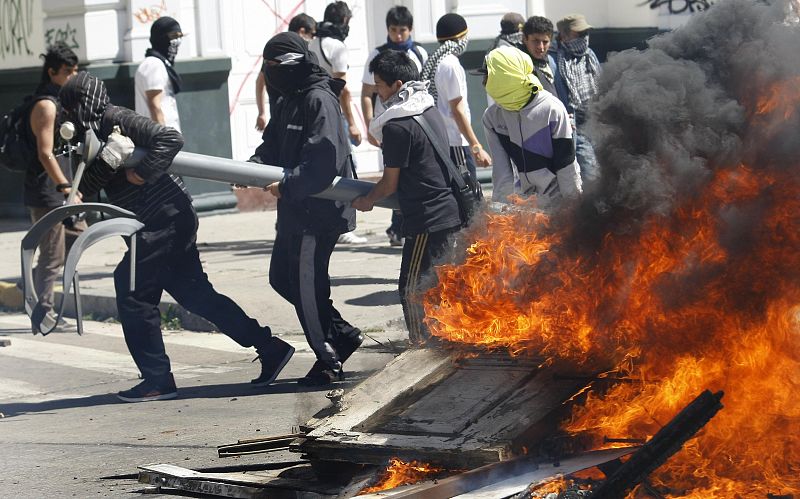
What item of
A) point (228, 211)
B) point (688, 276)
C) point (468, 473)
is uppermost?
point (688, 276)

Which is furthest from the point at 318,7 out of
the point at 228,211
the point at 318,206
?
the point at 318,206

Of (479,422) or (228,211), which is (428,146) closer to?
(479,422)

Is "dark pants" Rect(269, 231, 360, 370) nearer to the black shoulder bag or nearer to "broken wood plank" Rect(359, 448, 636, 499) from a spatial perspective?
the black shoulder bag

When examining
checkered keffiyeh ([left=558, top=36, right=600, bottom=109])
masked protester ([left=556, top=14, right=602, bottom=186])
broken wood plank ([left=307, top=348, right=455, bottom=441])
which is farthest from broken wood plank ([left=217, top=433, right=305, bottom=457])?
checkered keffiyeh ([left=558, top=36, right=600, bottom=109])

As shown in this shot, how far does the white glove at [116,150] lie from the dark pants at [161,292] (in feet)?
1.60

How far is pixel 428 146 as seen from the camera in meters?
7.31

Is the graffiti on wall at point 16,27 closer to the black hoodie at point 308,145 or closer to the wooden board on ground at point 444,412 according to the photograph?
the black hoodie at point 308,145

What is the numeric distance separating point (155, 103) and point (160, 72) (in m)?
0.27

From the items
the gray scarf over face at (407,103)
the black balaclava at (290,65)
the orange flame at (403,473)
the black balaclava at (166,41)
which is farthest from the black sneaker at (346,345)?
the black balaclava at (166,41)

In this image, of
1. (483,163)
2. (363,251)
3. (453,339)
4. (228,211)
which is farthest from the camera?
(228,211)

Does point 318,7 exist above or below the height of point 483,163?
above

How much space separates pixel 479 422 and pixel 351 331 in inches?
112

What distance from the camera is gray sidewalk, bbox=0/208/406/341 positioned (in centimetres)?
958

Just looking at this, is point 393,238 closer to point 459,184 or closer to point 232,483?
point 459,184
